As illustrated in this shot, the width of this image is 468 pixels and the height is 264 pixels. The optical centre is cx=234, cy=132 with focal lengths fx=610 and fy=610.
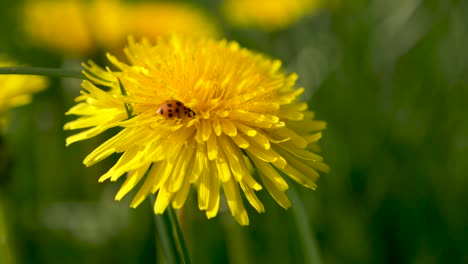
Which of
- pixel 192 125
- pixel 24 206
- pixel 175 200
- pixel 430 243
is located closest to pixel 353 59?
pixel 430 243

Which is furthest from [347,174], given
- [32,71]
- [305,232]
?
[32,71]

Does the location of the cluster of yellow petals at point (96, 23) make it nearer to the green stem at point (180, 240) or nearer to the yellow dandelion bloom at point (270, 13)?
the yellow dandelion bloom at point (270, 13)

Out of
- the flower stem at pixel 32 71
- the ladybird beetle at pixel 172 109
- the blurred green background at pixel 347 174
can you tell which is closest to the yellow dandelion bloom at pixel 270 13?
the blurred green background at pixel 347 174

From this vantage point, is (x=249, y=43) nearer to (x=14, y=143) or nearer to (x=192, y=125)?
(x=14, y=143)

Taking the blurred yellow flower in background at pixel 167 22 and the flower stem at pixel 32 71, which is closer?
the flower stem at pixel 32 71

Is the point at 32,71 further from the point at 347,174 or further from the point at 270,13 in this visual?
the point at 270,13

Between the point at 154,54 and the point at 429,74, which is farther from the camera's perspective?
the point at 429,74

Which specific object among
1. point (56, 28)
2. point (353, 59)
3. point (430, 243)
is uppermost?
point (56, 28)
